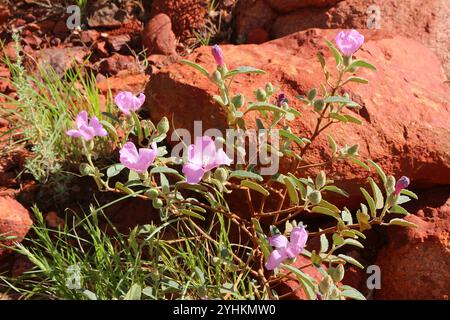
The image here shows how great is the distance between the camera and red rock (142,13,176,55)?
3.60 metres

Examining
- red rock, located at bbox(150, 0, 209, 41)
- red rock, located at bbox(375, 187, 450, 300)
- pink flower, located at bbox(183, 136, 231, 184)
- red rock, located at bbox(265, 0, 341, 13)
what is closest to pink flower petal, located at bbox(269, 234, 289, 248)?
pink flower, located at bbox(183, 136, 231, 184)

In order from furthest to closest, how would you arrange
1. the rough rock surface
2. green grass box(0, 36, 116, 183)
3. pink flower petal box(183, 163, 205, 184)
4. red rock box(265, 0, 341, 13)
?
red rock box(265, 0, 341, 13)
the rough rock surface
green grass box(0, 36, 116, 183)
pink flower petal box(183, 163, 205, 184)

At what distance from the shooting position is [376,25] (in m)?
3.27

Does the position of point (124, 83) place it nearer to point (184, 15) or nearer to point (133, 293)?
point (184, 15)

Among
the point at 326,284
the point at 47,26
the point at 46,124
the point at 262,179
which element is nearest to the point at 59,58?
the point at 47,26

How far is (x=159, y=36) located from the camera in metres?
3.61

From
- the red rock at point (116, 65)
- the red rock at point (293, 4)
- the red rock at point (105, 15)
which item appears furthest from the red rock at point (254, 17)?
the red rock at point (105, 15)

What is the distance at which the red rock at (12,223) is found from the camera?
2.56m

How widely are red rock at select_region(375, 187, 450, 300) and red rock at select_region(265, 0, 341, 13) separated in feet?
4.36

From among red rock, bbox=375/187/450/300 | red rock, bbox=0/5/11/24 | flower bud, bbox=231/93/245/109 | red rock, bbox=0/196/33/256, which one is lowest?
red rock, bbox=0/196/33/256

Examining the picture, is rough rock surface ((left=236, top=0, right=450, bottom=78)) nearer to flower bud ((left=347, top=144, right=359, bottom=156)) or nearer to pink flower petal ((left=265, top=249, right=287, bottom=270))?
flower bud ((left=347, top=144, right=359, bottom=156))

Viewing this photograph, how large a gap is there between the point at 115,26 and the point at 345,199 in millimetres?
1924

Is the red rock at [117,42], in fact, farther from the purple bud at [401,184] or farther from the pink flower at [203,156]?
the purple bud at [401,184]
